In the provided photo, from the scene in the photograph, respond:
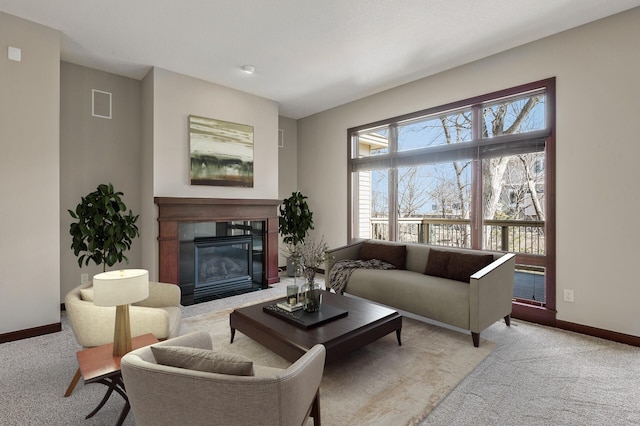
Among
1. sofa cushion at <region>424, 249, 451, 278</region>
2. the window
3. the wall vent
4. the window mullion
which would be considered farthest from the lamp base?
the window mullion

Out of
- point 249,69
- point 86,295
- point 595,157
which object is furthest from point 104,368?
point 595,157

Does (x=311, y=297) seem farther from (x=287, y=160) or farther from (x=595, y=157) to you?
(x=287, y=160)

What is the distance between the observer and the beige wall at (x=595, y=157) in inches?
119

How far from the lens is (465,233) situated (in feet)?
14.3

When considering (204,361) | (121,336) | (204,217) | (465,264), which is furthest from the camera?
A: (204,217)

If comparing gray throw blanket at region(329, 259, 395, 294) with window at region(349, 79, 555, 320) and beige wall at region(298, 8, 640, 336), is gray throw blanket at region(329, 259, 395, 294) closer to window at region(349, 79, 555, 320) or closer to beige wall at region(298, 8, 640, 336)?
window at region(349, 79, 555, 320)

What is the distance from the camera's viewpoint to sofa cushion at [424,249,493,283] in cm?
351

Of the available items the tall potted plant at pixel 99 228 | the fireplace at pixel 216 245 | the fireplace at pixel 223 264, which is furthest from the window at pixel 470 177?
the tall potted plant at pixel 99 228

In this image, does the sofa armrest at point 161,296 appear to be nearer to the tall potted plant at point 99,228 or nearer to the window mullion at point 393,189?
the tall potted plant at point 99,228

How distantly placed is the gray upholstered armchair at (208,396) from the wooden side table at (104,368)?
1.78 feet

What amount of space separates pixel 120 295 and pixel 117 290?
3 cm

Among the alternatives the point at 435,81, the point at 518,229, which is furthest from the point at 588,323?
the point at 435,81

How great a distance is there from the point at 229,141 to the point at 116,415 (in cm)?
377

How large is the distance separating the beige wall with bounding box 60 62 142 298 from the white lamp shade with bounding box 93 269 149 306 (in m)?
2.85
